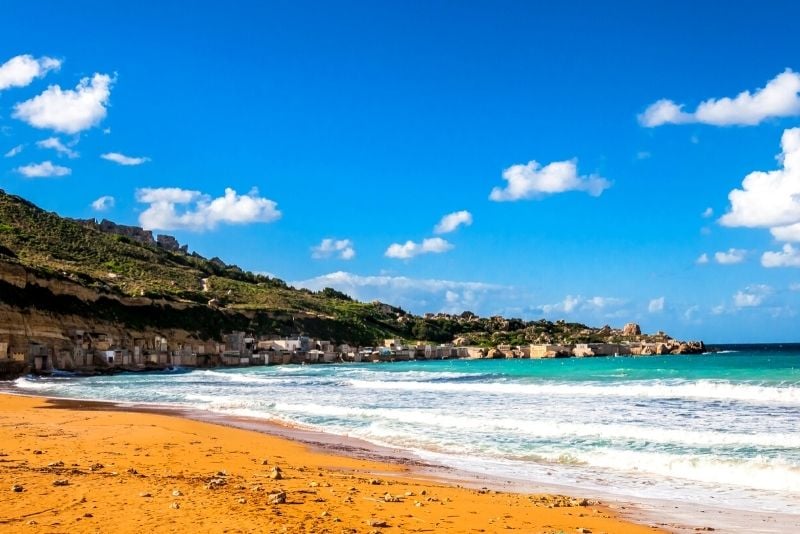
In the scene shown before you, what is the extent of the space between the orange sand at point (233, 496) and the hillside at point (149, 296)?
142ft

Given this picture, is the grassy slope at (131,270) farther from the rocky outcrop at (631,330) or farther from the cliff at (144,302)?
the rocky outcrop at (631,330)

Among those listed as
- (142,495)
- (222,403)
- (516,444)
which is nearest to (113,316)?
(222,403)

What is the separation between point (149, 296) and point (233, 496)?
2589 inches

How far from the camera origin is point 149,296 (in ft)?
228

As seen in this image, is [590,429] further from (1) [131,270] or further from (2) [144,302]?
(1) [131,270]

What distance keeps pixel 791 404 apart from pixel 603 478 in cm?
1477

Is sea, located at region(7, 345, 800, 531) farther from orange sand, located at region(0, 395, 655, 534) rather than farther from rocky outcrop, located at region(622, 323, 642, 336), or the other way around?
rocky outcrop, located at region(622, 323, 642, 336)

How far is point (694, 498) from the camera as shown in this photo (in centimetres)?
981

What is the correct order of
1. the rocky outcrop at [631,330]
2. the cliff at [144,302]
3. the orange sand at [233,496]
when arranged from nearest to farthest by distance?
the orange sand at [233,496] → the cliff at [144,302] → the rocky outcrop at [631,330]

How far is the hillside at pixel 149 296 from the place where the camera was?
5566 cm

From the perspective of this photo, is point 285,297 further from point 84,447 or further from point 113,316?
point 84,447

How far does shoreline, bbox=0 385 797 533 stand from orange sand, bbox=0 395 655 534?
0.35 metres

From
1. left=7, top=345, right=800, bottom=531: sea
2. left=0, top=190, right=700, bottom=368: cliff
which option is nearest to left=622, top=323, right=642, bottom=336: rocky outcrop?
left=0, top=190, right=700, bottom=368: cliff

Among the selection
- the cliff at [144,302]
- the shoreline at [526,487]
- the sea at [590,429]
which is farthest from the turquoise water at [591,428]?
the cliff at [144,302]
